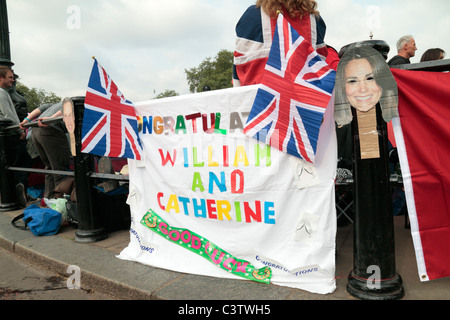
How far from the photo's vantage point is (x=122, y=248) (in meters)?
3.37

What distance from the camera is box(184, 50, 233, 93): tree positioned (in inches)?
1823

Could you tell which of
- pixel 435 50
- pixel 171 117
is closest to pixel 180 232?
pixel 171 117

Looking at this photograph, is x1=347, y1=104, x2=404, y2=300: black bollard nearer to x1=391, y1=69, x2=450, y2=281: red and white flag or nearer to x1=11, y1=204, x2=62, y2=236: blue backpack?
x1=391, y1=69, x2=450, y2=281: red and white flag

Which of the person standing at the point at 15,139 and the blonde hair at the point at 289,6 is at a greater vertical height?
the blonde hair at the point at 289,6

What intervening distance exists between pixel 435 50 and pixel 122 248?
188 inches

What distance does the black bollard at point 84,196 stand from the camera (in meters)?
3.59

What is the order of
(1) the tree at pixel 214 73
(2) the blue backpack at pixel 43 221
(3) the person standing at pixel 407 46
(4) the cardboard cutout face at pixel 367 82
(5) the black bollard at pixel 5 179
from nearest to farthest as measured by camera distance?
1. (4) the cardboard cutout face at pixel 367 82
2. (2) the blue backpack at pixel 43 221
3. (3) the person standing at pixel 407 46
4. (5) the black bollard at pixel 5 179
5. (1) the tree at pixel 214 73

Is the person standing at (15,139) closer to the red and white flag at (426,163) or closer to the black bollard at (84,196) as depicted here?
the black bollard at (84,196)

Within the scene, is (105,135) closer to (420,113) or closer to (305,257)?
(305,257)

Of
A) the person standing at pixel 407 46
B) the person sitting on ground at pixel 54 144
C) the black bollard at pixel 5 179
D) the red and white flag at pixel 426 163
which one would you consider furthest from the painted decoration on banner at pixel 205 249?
the person standing at pixel 407 46

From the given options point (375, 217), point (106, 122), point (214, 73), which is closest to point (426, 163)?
point (375, 217)

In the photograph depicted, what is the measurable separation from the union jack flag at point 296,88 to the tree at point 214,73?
41.2 m

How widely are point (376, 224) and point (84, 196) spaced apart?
2.85 m

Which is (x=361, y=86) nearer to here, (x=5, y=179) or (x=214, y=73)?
(x=5, y=179)
